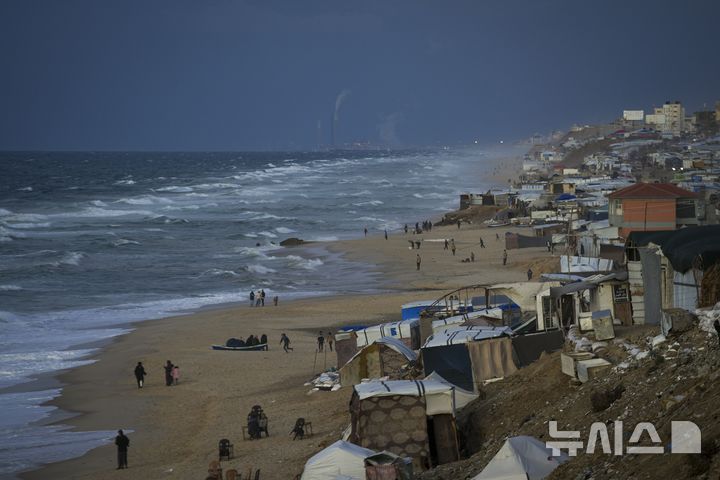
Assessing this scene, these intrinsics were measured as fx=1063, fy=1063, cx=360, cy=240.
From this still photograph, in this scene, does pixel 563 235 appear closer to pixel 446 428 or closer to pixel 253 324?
pixel 253 324

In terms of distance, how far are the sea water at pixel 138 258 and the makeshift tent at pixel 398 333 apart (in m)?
5.32

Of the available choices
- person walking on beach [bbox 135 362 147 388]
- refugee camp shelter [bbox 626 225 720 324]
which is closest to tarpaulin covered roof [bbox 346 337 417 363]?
refugee camp shelter [bbox 626 225 720 324]

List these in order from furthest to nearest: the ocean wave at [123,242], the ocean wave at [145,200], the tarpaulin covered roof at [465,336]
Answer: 1. the ocean wave at [145,200]
2. the ocean wave at [123,242]
3. the tarpaulin covered roof at [465,336]

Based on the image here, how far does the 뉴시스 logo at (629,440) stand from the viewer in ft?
28.2

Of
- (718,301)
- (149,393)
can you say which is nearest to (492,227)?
(149,393)

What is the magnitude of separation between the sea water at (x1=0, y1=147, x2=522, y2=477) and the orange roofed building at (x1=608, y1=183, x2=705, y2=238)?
424 inches

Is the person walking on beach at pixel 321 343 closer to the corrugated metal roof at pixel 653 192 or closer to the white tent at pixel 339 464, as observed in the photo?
the corrugated metal roof at pixel 653 192

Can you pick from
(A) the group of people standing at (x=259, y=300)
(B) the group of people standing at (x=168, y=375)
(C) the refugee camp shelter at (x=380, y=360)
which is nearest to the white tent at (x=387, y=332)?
(C) the refugee camp shelter at (x=380, y=360)

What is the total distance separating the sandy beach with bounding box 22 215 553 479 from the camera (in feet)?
55.9

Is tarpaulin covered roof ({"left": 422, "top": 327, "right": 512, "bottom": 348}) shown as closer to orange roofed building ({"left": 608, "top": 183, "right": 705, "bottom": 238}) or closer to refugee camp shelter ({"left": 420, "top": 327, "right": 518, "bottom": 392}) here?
refugee camp shelter ({"left": 420, "top": 327, "right": 518, "bottom": 392})

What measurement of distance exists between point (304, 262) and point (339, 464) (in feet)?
119

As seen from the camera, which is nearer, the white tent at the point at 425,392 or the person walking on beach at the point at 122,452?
the white tent at the point at 425,392

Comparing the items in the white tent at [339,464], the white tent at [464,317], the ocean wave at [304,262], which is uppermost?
the white tent at [464,317]

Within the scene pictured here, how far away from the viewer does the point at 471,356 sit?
53.3 ft
